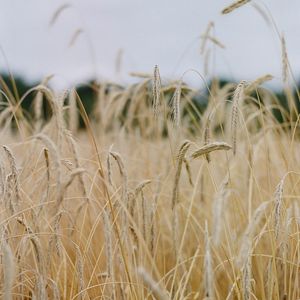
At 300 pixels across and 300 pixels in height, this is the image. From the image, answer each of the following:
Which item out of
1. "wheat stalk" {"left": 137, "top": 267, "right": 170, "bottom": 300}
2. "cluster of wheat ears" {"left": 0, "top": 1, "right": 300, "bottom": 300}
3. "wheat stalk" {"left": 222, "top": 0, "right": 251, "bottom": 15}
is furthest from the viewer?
"wheat stalk" {"left": 222, "top": 0, "right": 251, "bottom": 15}

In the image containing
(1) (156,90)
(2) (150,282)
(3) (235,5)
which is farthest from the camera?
(3) (235,5)

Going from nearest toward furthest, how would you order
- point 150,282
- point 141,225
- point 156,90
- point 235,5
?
point 150,282 → point 156,90 → point 235,5 → point 141,225

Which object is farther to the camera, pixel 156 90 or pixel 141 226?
pixel 141 226

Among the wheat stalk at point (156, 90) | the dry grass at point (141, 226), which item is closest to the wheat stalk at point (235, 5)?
the dry grass at point (141, 226)

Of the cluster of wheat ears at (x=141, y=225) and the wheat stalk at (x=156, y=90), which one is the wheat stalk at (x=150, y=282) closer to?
the cluster of wheat ears at (x=141, y=225)

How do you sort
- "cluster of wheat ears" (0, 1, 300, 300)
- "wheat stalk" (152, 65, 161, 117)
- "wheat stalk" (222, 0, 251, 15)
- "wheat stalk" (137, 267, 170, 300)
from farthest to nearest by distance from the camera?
"wheat stalk" (222, 0, 251, 15) < "wheat stalk" (152, 65, 161, 117) < "cluster of wheat ears" (0, 1, 300, 300) < "wheat stalk" (137, 267, 170, 300)

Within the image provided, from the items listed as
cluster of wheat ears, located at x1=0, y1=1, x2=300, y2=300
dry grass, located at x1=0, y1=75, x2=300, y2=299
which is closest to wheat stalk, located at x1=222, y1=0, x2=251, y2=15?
cluster of wheat ears, located at x1=0, y1=1, x2=300, y2=300

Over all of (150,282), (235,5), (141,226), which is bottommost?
(141,226)

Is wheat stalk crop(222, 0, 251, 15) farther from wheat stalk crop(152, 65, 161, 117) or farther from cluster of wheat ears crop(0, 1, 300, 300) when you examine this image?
wheat stalk crop(152, 65, 161, 117)

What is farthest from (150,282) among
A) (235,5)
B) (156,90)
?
(235,5)

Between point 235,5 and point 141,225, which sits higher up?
point 235,5

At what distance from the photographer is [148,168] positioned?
343 centimetres

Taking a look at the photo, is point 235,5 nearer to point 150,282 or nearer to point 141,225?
point 141,225

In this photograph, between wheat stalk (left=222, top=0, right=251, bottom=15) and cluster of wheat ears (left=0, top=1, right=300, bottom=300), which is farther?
wheat stalk (left=222, top=0, right=251, bottom=15)
